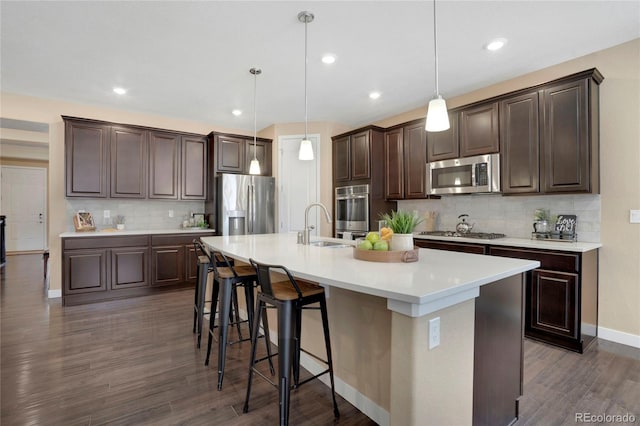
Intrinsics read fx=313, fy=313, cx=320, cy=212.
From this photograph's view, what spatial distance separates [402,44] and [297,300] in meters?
2.49

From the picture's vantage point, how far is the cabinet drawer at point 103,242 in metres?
3.95

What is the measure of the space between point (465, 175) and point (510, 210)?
637mm

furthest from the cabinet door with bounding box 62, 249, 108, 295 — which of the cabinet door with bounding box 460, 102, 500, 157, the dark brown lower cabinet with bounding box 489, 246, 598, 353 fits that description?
the dark brown lower cabinet with bounding box 489, 246, 598, 353

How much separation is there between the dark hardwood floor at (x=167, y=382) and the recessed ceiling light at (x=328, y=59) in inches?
111

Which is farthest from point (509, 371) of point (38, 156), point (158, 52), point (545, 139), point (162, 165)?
point (38, 156)

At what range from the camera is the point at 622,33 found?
8.75ft

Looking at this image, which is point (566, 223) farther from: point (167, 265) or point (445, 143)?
point (167, 265)

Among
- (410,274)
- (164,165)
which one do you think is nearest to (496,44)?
(410,274)

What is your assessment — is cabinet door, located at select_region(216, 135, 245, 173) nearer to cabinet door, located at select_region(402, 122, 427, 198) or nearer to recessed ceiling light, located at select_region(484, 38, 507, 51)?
cabinet door, located at select_region(402, 122, 427, 198)

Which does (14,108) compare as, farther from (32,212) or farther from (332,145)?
(32,212)

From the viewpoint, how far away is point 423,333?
4.02 ft

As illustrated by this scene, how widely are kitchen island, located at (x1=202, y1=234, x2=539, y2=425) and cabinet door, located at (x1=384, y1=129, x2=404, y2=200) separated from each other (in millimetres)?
2484

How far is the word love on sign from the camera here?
3045 mm

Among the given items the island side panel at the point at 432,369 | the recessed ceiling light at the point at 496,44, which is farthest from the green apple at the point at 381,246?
the recessed ceiling light at the point at 496,44
